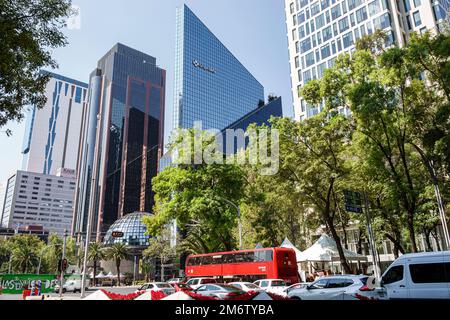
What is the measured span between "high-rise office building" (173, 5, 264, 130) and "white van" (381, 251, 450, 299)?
9562 cm

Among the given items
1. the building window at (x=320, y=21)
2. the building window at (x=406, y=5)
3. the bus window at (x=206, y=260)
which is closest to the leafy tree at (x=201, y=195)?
the bus window at (x=206, y=260)

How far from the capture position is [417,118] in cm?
2195

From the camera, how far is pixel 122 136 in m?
163

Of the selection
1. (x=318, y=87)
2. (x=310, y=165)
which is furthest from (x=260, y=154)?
(x=318, y=87)

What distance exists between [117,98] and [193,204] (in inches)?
5756

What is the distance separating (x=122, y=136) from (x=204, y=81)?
2369 inches

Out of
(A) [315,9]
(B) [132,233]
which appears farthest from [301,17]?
(B) [132,233]

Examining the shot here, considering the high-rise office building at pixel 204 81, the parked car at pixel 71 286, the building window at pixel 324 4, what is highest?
the high-rise office building at pixel 204 81

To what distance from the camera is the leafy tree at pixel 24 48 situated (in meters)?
12.7

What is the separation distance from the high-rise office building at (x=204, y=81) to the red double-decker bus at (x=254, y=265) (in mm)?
77539

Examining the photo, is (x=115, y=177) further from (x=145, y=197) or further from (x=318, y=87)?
(x=318, y=87)

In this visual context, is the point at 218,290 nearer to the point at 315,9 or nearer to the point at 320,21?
the point at 320,21

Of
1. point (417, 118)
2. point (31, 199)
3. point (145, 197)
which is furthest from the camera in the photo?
point (31, 199)

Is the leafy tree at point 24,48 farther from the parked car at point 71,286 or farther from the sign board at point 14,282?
the parked car at point 71,286
